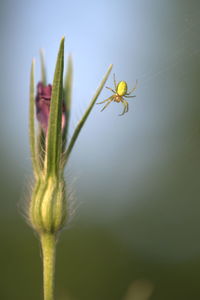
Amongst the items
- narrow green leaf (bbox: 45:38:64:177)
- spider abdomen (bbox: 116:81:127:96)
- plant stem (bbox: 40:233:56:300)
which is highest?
spider abdomen (bbox: 116:81:127:96)

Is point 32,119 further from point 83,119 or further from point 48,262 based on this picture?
point 48,262

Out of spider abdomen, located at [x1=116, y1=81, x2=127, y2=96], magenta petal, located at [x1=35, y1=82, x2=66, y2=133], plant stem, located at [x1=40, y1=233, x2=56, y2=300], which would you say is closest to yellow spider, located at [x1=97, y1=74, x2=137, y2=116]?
spider abdomen, located at [x1=116, y1=81, x2=127, y2=96]

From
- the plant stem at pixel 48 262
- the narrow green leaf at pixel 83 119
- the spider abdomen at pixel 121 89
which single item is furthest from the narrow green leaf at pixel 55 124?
the spider abdomen at pixel 121 89

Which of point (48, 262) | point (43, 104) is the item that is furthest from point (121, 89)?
point (48, 262)

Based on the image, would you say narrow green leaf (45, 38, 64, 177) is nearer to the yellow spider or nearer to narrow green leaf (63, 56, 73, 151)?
narrow green leaf (63, 56, 73, 151)

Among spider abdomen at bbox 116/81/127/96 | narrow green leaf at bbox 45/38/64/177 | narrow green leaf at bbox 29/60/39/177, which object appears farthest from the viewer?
spider abdomen at bbox 116/81/127/96

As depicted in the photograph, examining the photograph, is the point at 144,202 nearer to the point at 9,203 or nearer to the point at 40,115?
the point at 9,203

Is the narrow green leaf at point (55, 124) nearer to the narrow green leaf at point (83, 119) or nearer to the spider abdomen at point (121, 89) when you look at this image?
the narrow green leaf at point (83, 119)
